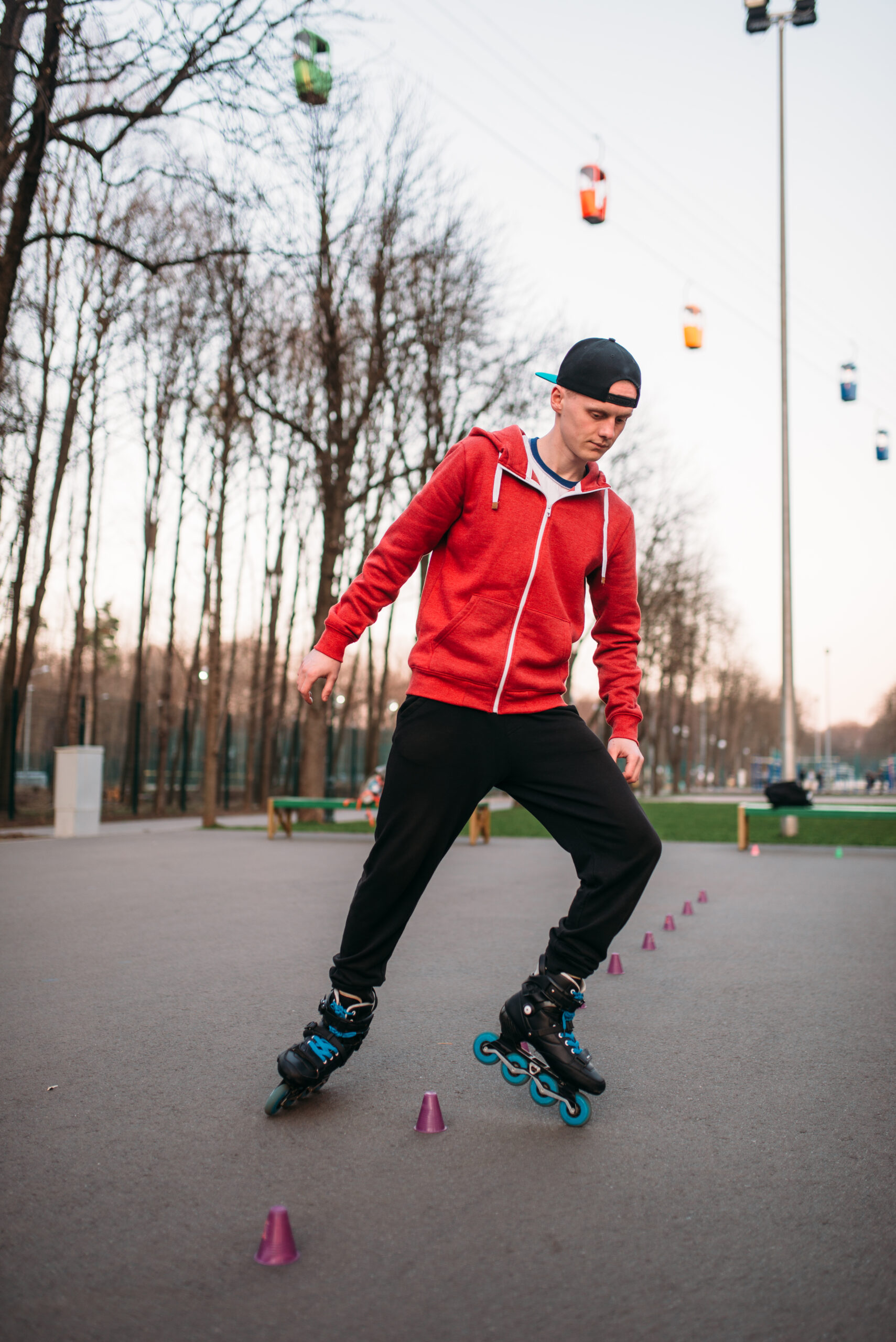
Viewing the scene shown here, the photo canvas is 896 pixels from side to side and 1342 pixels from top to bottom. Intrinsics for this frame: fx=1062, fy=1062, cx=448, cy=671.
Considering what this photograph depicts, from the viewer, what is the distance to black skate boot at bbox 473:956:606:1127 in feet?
9.95

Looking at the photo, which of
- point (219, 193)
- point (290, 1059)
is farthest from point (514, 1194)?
point (219, 193)

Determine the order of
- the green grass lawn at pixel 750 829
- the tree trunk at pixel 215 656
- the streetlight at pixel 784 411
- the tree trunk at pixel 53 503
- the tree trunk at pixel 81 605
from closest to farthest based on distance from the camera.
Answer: the green grass lawn at pixel 750 829 → the streetlight at pixel 784 411 → the tree trunk at pixel 215 656 → the tree trunk at pixel 53 503 → the tree trunk at pixel 81 605

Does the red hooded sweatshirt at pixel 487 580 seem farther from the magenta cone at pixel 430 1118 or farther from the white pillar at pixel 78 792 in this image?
the white pillar at pixel 78 792

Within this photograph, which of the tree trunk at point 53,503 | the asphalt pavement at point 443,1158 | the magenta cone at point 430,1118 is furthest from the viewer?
the tree trunk at point 53,503

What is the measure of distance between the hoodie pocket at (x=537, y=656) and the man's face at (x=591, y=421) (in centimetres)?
52

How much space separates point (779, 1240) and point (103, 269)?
2078 centimetres

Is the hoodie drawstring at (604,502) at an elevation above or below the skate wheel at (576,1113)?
above

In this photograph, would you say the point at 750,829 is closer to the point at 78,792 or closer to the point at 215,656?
the point at 215,656

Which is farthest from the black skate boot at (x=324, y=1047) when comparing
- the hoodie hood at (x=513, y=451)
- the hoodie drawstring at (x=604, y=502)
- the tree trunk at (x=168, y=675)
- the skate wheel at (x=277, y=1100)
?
the tree trunk at (x=168, y=675)

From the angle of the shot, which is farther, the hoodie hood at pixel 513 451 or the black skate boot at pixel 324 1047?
the hoodie hood at pixel 513 451

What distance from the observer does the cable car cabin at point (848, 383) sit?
16.2m

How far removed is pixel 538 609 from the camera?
3191mm

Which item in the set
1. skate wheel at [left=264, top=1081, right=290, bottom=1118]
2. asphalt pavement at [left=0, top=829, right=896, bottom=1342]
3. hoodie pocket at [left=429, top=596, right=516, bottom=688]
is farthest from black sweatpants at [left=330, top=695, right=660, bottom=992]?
asphalt pavement at [left=0, top=829, right=896, bottom=1342]

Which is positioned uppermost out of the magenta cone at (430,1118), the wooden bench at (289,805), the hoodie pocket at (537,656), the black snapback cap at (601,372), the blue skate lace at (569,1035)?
the black snapback cap at (601,372)
